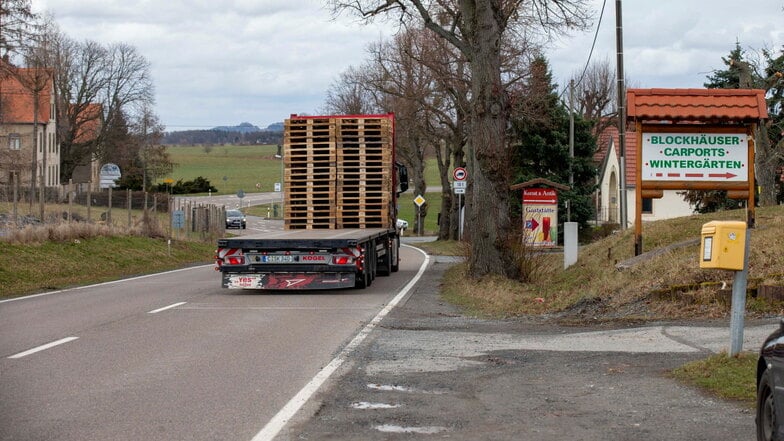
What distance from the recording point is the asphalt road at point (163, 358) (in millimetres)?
7562

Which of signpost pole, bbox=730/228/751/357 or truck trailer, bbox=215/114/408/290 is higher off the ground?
truck trailer, bbox=215/114/408/290

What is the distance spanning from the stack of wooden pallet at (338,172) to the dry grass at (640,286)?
3.70 meters

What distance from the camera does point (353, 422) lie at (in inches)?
295

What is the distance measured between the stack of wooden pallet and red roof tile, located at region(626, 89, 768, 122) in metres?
8.52

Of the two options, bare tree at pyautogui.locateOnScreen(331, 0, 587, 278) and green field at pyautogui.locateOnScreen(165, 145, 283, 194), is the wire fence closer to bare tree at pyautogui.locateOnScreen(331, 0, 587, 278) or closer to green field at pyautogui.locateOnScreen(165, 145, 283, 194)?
bare tree at pyautogui.locateOnScreen(331, 0, 587, 278)

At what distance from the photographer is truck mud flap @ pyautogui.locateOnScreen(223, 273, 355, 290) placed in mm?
18672

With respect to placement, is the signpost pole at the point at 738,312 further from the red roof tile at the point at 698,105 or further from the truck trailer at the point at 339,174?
the truck trailer at the point at 339,174

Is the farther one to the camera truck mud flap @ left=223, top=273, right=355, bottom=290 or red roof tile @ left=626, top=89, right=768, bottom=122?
truck mud flap @ left=223, top=273, right=355, bottom=290

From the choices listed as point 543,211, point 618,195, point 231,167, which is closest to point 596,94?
point 618,195

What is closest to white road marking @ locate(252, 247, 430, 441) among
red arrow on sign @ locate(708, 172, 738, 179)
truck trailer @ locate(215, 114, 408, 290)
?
red arrow on sign @ locate(708, 172, 738, 179)

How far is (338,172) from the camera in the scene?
25.0 meters

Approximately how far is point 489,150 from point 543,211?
1203 cm

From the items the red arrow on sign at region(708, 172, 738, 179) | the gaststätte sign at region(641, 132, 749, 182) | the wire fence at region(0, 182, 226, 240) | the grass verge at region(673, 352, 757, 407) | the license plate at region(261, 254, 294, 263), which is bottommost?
the grass verge at region(673, 352, 757, 407)

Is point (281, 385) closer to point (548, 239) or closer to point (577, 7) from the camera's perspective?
point (577, 7)
